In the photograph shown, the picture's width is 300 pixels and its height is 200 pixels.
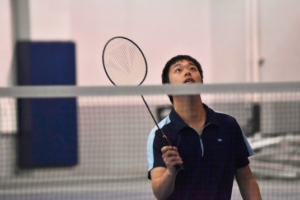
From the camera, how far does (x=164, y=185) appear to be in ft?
5.62

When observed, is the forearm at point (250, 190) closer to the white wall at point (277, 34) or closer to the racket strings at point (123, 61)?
the racket strings at point (123, 61)

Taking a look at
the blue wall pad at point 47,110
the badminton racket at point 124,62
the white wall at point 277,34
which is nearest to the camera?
the badminton racket at point 124,62

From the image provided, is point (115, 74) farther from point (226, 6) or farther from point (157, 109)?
point (226, 6)

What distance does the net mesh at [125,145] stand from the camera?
5.66 metres

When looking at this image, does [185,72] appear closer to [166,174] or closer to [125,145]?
[166,174]

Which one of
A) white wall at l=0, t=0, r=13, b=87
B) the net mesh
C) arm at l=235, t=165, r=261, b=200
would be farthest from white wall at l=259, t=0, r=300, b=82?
arm at l=235, t=165, r=261, b=200

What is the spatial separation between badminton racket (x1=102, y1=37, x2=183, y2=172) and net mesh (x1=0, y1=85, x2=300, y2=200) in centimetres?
316

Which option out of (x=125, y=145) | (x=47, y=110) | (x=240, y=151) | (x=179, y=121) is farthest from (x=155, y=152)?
(x=47, y=110)

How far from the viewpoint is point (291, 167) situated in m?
5.92

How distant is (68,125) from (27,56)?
123 cm

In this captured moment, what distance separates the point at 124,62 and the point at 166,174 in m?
0.74

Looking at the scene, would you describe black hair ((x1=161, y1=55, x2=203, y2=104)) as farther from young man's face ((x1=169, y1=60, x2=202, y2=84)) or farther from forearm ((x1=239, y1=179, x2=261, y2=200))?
forearm ((x1=239, y1=179, x2=261, y2=200))

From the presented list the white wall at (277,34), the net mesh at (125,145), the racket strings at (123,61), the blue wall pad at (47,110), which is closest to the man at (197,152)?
the racket strings at (123,61)

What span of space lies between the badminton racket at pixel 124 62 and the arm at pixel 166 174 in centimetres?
59
